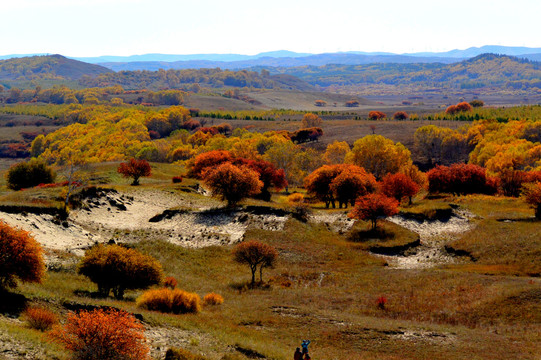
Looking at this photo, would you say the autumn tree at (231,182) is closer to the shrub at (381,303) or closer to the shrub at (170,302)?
the shrub at (381,303)

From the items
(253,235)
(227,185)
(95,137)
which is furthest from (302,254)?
(95,137)

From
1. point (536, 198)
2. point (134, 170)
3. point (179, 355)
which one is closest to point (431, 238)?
point (536, 198)

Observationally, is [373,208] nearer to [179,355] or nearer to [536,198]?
[536,198]

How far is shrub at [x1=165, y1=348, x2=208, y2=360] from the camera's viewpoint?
19.8 meters

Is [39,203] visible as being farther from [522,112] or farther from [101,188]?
[522,112]

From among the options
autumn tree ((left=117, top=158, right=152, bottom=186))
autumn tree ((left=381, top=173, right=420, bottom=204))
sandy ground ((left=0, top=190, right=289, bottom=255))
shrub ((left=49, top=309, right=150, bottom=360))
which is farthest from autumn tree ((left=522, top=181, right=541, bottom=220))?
autumn tree ((left=117, top=158, right=152, bottom=186))

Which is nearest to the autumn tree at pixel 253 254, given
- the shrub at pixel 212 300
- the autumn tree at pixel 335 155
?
the shrub at pixel 212 300

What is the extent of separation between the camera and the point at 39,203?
172ft

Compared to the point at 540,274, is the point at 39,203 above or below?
above

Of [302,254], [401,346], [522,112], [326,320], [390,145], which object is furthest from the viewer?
[522,112]

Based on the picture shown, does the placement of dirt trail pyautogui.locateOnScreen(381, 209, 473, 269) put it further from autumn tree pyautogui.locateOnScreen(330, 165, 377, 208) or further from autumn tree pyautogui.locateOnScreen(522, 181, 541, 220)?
autumn tree pyautogui.locateOnScreen(522, 181, 541, 220)

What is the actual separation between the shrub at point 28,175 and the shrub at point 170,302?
60464 millimetres

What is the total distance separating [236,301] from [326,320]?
28.5 ft

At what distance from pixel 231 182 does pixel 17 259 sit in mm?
40744
